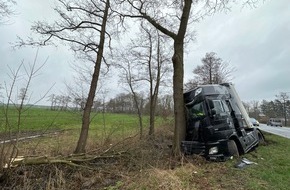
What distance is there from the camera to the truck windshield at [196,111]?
1030 centimetres

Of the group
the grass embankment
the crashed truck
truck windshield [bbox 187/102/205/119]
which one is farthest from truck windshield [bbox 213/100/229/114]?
the grass embankment

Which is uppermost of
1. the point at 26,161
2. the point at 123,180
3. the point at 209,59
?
the point at 209,59

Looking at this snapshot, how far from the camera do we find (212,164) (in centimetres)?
900

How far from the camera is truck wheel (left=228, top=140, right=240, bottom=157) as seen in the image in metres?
9.86

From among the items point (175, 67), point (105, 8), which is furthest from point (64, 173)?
point (105, 8)

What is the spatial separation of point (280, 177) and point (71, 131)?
10.2 m

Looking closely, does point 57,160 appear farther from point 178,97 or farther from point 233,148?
point 233,148

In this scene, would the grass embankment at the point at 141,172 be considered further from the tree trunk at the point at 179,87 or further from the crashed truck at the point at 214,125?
the tree trunk at the point at 179,87

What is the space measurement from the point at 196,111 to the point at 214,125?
1.04 meters

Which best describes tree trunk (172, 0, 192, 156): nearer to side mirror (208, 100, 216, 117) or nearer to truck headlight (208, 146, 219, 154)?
side mirror (208, 100, 216, 117)

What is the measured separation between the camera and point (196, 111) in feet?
34.7

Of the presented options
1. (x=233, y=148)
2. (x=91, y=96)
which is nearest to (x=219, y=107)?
(x=233, y=148)

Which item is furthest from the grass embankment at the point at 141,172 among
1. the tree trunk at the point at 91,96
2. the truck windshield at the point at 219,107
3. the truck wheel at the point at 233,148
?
the truck windshield at the point at 219,107

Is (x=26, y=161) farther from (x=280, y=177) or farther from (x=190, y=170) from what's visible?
(x=280, y=177)
